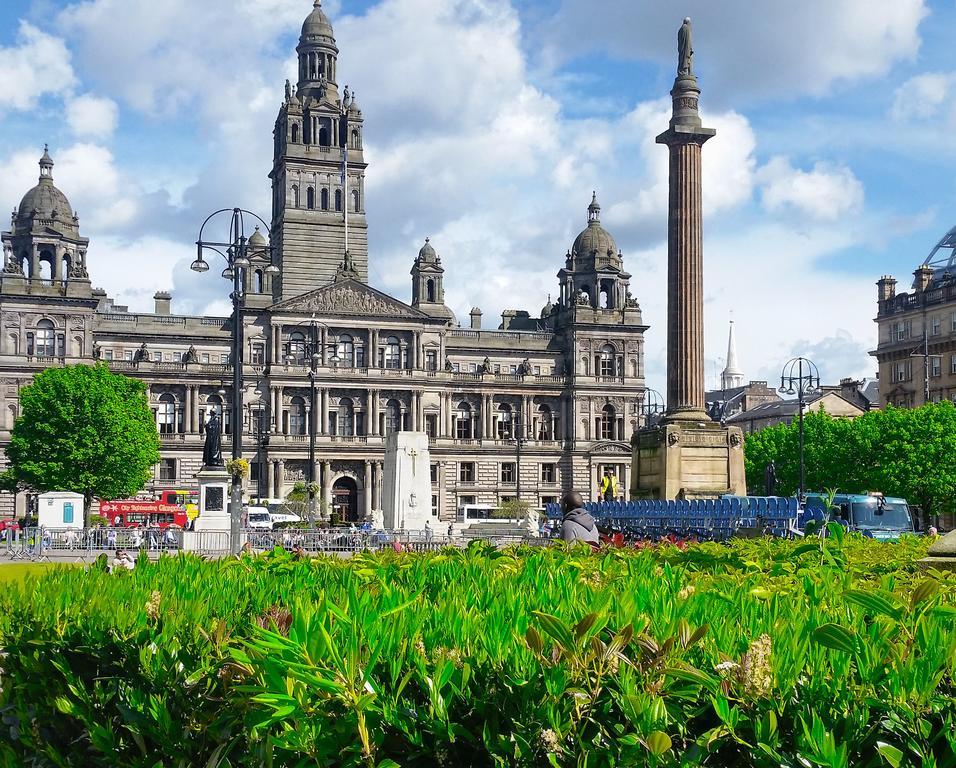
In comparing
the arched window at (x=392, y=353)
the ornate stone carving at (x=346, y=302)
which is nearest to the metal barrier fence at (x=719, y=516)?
the ornate stone carving at (x=346, y=302)

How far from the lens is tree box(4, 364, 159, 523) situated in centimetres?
7269

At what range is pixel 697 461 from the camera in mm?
34188

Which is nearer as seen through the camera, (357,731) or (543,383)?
(357,731)

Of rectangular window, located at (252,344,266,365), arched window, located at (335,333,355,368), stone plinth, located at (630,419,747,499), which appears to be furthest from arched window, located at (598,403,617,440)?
stone plinth, located at (630,419,747,499)

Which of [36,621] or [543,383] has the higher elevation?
[543,383]

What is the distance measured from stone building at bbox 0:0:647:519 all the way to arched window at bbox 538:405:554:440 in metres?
0.12

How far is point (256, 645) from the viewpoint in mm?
4379

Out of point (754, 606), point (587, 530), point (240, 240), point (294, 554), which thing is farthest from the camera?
point (240, 240)

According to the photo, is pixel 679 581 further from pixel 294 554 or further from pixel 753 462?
pixel 753 462

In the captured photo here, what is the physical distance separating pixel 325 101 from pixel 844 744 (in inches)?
3829

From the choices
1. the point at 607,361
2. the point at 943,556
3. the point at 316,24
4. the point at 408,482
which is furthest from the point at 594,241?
the point at 943,556

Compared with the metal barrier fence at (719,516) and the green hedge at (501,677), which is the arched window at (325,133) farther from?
the green hedge at (501,677)

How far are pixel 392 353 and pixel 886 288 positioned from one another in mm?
40404

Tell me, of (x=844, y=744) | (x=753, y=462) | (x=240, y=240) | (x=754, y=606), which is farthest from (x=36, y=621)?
(x=753, y=462)
